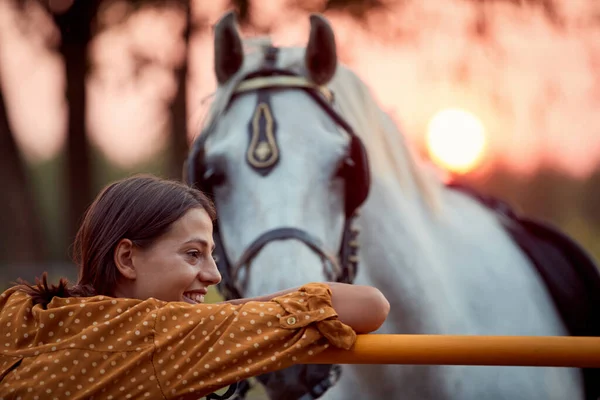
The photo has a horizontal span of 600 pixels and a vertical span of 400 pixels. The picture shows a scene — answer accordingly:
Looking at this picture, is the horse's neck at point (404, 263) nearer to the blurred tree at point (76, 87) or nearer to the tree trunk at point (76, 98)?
the blurred tree at point (76, 87)

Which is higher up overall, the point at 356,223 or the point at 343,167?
the point at 343,167

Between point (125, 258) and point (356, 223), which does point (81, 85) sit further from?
point (125, 258)

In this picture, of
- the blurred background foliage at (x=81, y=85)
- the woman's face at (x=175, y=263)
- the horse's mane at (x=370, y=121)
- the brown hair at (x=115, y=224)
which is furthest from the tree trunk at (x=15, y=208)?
the woman's face at (x=175, y=263)

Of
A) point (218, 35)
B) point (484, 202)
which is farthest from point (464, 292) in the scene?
point (218, 35)

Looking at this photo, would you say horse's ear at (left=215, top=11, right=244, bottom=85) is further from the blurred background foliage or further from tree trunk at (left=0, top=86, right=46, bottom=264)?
tree trunk at (left=0, top=86, right=46, bottom=264)

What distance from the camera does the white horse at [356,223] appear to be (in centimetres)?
247

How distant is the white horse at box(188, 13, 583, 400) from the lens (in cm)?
247

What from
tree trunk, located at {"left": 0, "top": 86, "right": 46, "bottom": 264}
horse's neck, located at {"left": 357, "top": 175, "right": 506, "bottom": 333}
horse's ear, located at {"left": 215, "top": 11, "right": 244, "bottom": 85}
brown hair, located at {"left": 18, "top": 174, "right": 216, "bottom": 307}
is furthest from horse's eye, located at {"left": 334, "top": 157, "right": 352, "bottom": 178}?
tree trunk, located at {"left": 0, "top": 86, "right": 46, "bottom": 264}

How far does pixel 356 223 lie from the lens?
2.73m

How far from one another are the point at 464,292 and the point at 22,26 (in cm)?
744

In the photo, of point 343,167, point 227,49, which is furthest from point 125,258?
point 227,49

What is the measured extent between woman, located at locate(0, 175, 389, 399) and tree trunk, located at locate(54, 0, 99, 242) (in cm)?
764

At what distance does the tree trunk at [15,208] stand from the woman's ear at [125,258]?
8.81 metres

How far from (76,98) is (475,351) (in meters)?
8.71
